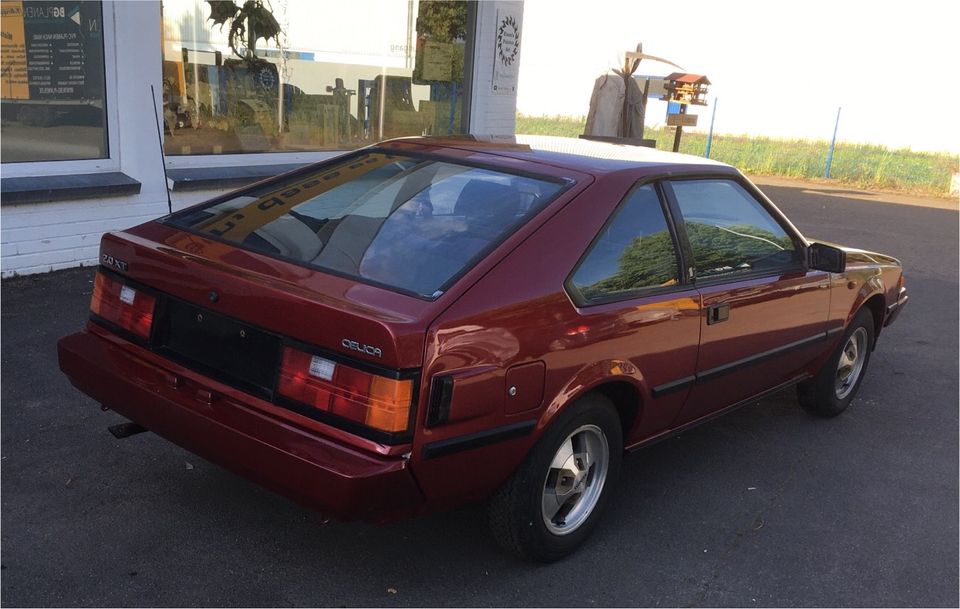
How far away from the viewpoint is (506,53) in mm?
10016

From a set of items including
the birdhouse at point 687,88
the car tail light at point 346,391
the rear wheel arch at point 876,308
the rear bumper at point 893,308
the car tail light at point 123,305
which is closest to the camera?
the car tail light at point 346,391

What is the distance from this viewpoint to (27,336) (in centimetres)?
512

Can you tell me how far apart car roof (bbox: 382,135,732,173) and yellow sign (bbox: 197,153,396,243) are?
21cm

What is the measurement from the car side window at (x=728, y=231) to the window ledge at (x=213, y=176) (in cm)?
406

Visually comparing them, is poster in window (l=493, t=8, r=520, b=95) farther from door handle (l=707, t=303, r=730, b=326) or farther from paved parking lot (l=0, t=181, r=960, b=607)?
door handle (l=707, t=303, r=730, b=326)

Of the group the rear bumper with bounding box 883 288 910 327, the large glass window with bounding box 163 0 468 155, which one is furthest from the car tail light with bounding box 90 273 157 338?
the large glass window with bounding box 163 0 468 155

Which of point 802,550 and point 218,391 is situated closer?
point 218,391

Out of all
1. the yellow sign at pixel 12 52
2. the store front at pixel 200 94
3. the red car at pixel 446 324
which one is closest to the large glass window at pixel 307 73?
the store front at pixel 200 94

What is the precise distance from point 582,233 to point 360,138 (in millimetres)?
6721

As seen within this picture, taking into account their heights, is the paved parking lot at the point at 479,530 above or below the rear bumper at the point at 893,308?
below

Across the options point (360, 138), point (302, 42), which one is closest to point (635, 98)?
point (360, 138)

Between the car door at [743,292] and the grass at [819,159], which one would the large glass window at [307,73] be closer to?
the car door at [743,292]

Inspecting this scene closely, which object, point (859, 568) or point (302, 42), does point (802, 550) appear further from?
point (302, 42)

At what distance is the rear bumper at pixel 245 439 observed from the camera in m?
2.57
